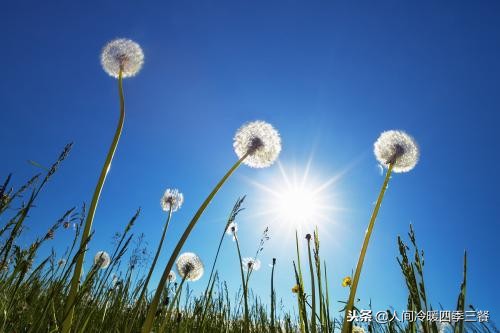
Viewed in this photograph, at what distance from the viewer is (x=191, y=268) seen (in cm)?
503

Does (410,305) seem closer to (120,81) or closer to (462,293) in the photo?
(462,293)

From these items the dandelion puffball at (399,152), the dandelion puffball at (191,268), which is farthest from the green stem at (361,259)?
the dandelion puffball at (191,268)

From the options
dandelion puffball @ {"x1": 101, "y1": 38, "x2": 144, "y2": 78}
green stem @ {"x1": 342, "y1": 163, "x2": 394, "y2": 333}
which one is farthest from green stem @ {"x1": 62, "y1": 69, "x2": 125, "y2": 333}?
green stem @ {"x1": 342, "y1": 163, "x2": 394, "y2": 333}

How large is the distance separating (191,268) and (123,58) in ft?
9.39

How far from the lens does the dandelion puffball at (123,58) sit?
12.6 ft

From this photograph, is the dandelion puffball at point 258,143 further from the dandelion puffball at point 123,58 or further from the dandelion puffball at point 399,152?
the dandelion puffball at point 123,58

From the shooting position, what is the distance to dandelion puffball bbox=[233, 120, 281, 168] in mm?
3421

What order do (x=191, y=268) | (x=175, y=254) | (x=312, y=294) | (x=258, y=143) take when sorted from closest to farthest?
1. (x=175, y=254)
2. (x=312, y=294)
3. (x=258, y=143)
4. (x=191, y=268)

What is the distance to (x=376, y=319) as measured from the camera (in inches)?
115

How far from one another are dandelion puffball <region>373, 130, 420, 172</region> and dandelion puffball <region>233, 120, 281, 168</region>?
3.17 feet

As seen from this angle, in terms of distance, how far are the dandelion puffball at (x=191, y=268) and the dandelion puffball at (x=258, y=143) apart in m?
2.09

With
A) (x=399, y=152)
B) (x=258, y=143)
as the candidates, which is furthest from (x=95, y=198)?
(x=399, y=152)

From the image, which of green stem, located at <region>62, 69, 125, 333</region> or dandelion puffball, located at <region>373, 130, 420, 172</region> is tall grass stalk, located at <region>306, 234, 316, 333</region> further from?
A: green stem, located at <region>62, 69, 125, 333</region>

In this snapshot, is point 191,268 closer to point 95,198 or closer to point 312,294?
point 95,198
